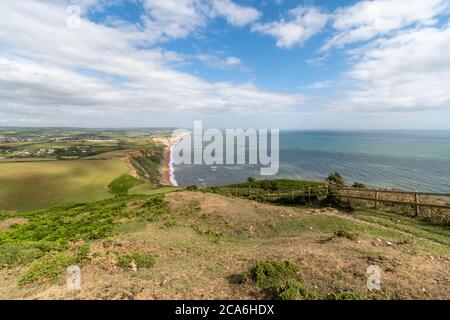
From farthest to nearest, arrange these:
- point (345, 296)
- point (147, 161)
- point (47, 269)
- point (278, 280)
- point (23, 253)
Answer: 1. point (147, 161)
2. point (23, 253)
3. point (47, 269)
4. point (278, 280)
5. point (345, 296)

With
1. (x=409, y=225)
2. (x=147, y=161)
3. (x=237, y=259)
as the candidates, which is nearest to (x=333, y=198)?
(x=409, y=225)

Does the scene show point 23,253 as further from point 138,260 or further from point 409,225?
point 409,225

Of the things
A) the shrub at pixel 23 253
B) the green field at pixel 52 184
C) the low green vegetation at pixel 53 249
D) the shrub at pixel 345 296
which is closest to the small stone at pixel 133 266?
the low green vegetation at pixel 53 249

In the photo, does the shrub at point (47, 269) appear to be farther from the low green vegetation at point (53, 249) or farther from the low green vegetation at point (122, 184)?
the low green vegetation at point (122, 184)

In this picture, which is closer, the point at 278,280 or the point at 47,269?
the point at 278,280

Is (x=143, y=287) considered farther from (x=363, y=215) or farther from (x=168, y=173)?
(x=168, y=173)
